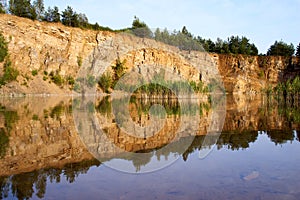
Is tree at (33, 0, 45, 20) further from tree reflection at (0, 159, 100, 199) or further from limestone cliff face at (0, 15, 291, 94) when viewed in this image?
tree reflection at (0, 159, 100, 199)

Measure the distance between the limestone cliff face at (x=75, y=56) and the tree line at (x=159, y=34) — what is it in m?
2.77

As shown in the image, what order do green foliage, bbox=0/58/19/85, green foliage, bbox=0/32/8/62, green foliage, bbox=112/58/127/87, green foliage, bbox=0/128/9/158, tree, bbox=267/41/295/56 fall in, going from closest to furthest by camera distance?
green foliage, bbox=0/128/9/158 < green foliage, bbox=0/58/19/85 < green foliage, bbox=0/32/8/62 < green foliage, bbox=112/58/127/87 < tree, bbox=267/41/295/56

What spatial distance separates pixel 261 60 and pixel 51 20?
6376 centimetres

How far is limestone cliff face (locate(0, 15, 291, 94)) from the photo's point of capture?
2013 inches

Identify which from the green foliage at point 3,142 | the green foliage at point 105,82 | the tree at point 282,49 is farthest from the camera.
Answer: the tree at point 282,49

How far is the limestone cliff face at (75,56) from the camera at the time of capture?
51125 mm

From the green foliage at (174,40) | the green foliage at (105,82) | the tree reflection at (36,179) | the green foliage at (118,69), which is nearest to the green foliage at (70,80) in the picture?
the green foliage at (105,82)

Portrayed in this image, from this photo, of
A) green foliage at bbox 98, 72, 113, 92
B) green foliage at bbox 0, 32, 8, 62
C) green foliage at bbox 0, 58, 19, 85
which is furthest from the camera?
green foliage at bbox 98, 72, 113, 92

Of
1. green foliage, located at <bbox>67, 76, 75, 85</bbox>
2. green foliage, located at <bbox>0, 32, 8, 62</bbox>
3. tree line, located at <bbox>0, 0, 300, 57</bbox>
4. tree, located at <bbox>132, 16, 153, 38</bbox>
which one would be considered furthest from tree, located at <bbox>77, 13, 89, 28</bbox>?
green foliage, located at <bbox>0, 32, 8, 62</bbox>

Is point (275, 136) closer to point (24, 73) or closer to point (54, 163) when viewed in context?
point (54, 163)

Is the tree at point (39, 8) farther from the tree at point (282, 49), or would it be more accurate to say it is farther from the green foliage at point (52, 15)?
the tree at point (282, 49)

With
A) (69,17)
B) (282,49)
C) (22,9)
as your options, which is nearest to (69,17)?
(69,17)

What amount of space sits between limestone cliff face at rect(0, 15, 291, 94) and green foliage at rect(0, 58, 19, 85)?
0.85m

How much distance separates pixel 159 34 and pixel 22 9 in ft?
103
